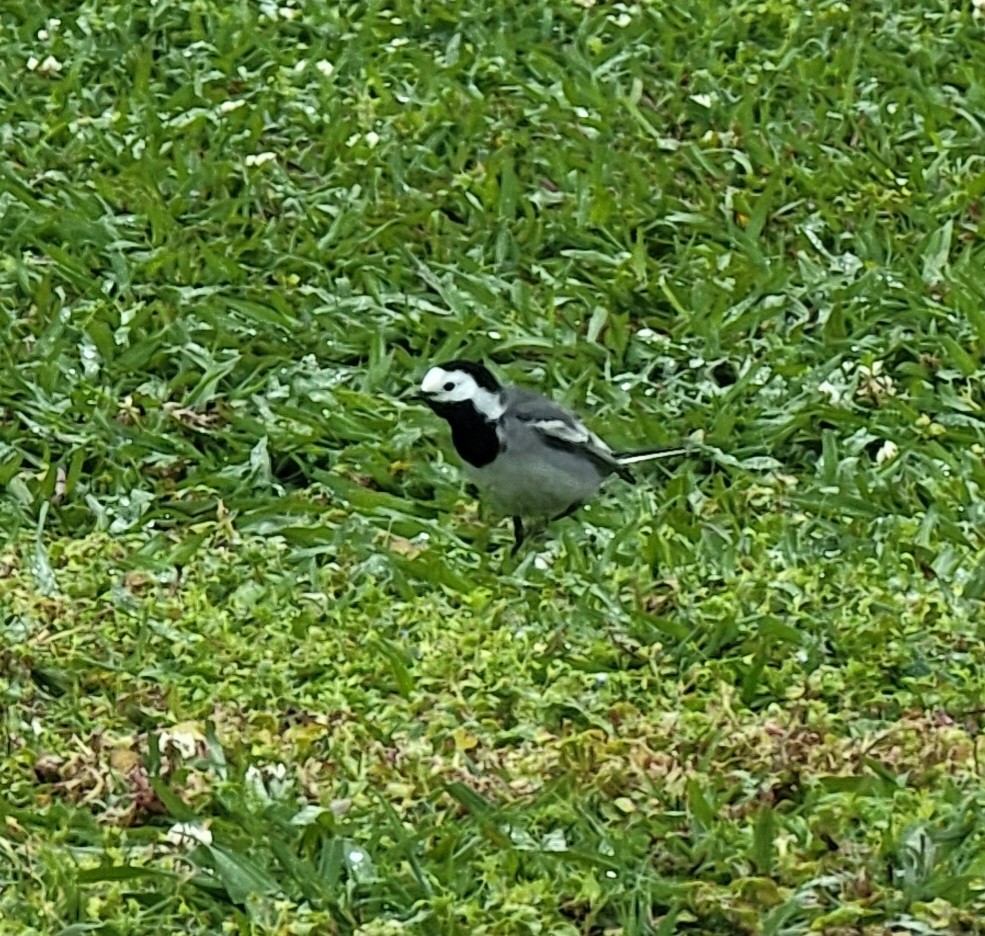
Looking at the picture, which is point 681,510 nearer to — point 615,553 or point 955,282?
point 615,553

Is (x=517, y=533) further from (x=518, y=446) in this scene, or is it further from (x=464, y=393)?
(x=464, y=393)

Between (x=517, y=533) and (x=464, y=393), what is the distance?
1.39 feet

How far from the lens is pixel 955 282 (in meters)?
7.48

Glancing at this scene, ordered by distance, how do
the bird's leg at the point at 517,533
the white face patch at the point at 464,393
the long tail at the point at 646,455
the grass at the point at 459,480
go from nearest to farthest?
the grass at the point at 459,480 → the bird's leg at the point at 517,533 → the white face patch at the point at 464,393 → the long tail at the point at 646,455

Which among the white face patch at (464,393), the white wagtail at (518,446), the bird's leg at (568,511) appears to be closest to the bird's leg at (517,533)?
the white wagtail at (518,446)

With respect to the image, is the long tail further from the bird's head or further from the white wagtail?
the bird's head

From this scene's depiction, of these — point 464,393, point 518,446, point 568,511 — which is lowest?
point 568,511

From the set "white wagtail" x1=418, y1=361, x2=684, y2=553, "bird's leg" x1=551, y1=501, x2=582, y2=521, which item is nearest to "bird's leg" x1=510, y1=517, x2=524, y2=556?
"white wagtail" x1=418, y1=361, x2=684, y2=553

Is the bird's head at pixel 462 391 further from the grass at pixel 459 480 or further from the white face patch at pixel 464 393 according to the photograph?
the grass at pixel 459 480

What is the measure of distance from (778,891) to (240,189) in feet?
14.0

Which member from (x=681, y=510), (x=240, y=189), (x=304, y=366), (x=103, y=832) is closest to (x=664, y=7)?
(x=240, y=189)

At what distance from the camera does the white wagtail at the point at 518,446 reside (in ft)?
20.5

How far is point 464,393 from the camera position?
6387 millimetres

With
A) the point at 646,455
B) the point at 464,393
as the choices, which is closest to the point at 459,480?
the point at 464,393
